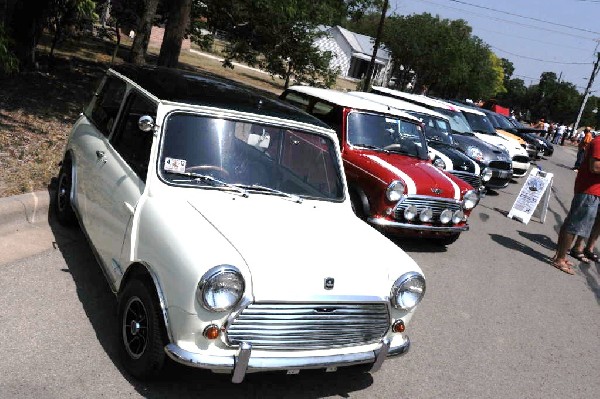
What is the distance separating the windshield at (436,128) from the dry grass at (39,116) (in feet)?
20.7

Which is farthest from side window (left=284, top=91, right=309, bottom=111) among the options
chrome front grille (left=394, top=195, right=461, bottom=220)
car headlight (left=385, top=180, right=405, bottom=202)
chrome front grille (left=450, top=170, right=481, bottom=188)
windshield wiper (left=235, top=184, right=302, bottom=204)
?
windshield wiper (left=235, top=184, right=302, bottom=204)

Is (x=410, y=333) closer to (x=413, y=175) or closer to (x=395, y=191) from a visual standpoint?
(x=395, y=191)

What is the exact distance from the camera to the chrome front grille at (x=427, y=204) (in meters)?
7.07

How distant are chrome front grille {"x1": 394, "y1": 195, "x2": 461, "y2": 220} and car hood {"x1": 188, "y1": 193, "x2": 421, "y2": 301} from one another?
9.23 feet

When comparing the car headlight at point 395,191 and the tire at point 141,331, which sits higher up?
the car headlight at point 395,191

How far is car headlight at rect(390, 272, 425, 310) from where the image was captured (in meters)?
3.64

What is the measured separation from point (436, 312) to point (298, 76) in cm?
1752

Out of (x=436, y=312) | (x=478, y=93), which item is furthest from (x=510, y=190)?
(x=478, y=93)

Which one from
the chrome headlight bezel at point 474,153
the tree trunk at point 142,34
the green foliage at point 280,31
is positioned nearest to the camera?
the tree trunk at point 142,34

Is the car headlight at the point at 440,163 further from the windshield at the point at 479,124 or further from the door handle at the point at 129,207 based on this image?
the door handle at the point at 129,207

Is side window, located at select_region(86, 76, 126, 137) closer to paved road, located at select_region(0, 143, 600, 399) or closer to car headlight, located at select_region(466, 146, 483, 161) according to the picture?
paved road, located at select_region(0, 143, 600, 399)

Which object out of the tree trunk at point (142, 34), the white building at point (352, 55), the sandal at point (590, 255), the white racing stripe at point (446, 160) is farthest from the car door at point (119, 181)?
the white building at point (352, 55)

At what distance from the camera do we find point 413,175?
23.9 feet

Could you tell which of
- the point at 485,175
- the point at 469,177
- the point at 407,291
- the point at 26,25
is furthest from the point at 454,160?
the point at 26,25
